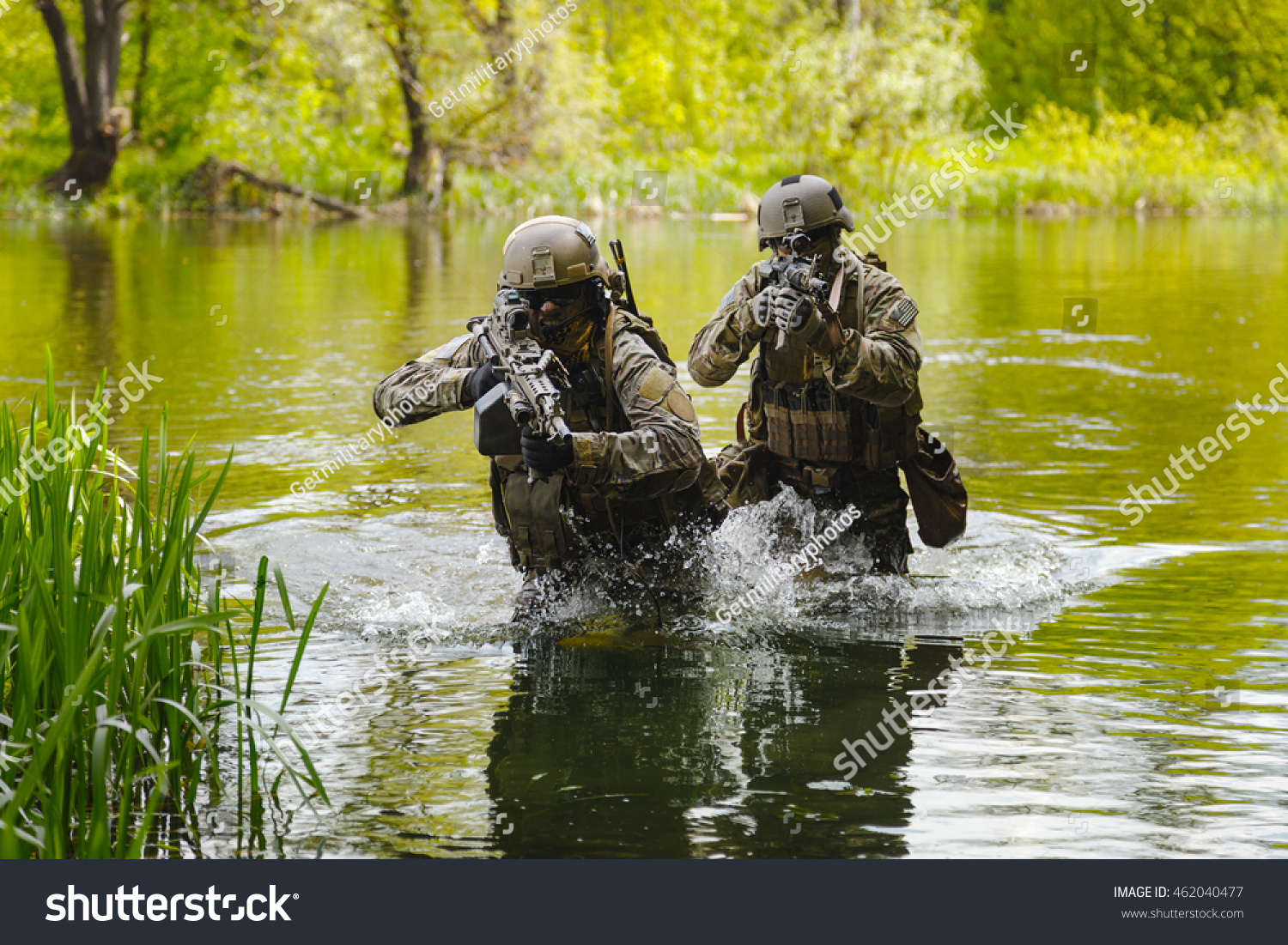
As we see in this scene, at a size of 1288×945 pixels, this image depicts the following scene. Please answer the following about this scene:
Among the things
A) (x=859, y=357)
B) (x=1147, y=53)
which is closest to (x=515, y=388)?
(x=859, y=357)

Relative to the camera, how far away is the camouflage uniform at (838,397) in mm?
5773

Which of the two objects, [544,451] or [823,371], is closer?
[544,451]

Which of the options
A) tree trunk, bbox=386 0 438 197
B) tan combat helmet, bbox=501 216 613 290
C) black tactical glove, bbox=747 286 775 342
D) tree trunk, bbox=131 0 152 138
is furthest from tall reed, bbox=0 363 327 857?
tree trunk, bbox=131 0 152 138

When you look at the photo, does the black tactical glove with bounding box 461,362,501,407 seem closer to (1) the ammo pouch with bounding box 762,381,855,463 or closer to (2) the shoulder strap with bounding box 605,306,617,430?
(2) the shoulder strap with bounding box 605,306,617,430

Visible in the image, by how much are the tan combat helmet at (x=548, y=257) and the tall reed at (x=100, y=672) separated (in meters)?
1.48

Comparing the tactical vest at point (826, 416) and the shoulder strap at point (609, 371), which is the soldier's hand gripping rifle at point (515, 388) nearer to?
the shoulder strap at point (609, 371)

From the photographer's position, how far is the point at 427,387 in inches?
218

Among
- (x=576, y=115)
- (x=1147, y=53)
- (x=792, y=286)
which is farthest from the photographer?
(x=1147, y=53)

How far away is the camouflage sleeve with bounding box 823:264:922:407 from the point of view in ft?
18.6

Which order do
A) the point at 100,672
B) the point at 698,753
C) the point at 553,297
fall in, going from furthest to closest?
the point at 553,297, the point at 698,753, the point at 100,672

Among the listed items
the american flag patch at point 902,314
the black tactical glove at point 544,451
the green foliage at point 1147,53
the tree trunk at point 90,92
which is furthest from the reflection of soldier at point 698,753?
the green foliage at point 1147,53

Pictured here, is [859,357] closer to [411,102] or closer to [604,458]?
[604,458]

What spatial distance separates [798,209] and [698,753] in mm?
2394

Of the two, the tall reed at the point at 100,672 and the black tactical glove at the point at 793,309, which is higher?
the black tactical glove at the point at 793,309
